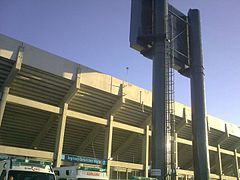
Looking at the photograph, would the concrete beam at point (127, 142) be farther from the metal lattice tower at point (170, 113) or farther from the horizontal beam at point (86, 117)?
the metal lattice tower at point (170, 113)

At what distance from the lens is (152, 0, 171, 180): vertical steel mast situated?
20969mm

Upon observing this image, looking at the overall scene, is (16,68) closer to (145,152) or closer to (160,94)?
(160,94)

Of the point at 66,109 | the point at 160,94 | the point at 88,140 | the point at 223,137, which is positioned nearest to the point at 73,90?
the point at 66,109

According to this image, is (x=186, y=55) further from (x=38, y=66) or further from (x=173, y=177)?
(x=38, y=66)

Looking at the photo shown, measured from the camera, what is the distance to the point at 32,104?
2394cm

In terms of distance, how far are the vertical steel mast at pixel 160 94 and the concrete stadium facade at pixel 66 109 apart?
554 centimetres

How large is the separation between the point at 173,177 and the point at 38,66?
44.6 ft

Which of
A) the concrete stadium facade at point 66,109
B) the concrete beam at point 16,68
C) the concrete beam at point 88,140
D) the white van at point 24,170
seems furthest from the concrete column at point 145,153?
the white van at point 24,170

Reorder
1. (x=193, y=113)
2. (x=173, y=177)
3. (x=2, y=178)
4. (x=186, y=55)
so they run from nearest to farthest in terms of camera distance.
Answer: (x=2, y=178) → (x=173, y=177) → (x=193, y=113) → (x=186, y=55)

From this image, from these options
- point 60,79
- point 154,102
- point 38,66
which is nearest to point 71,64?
point 60,79

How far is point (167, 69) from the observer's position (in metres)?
24.0

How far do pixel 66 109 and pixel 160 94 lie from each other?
29.4 feet

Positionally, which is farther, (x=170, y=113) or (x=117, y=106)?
(x=117, y=106)

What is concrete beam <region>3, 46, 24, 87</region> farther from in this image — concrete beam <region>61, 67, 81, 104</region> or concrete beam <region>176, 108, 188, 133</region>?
concrete beam <region>176, 108, 188, 133</region>
